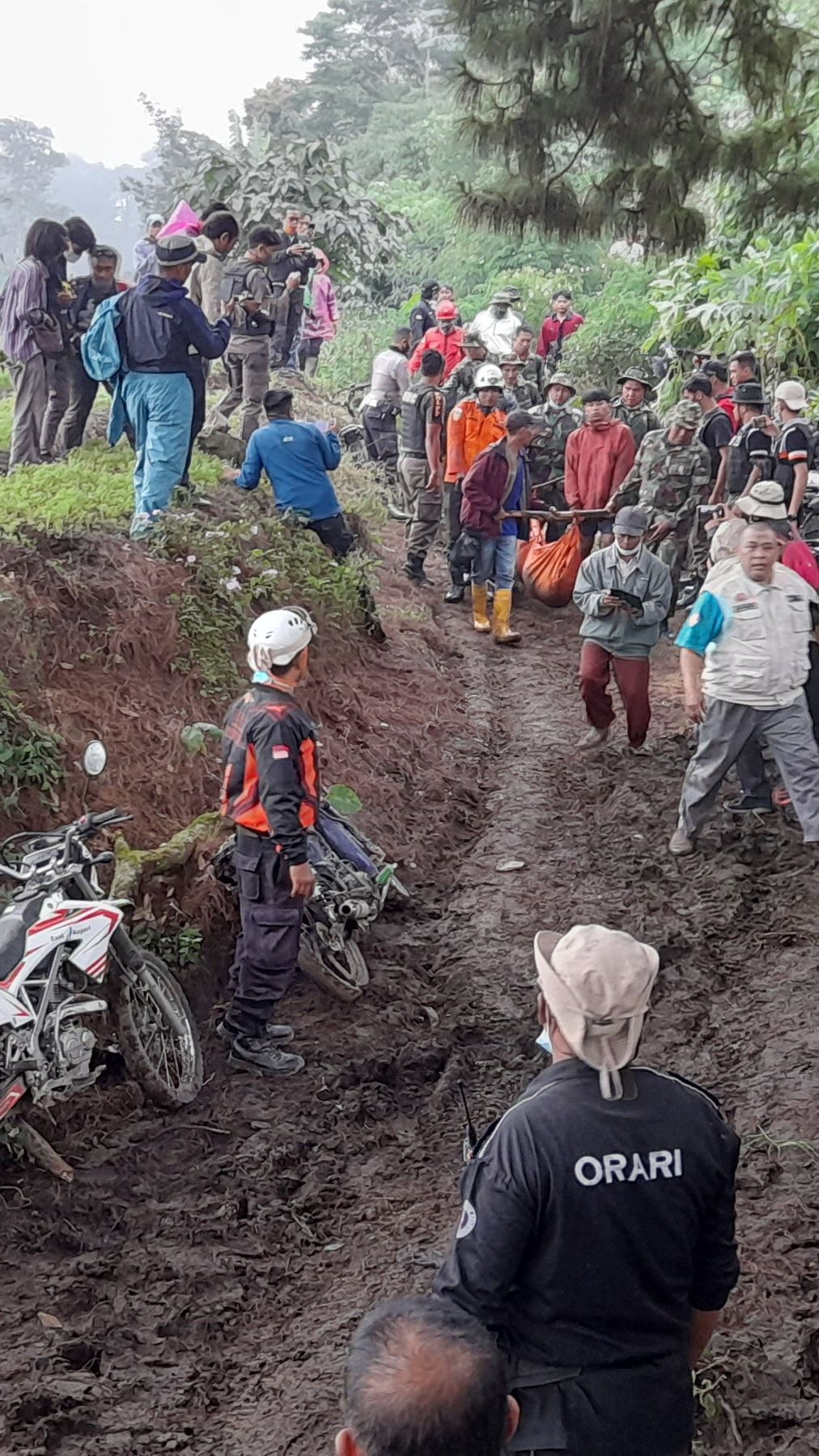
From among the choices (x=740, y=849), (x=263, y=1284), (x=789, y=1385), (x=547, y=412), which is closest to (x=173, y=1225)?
(x=263, y=1284)

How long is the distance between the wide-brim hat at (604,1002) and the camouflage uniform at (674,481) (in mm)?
8928

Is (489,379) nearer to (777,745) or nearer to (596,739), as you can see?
(596,739)

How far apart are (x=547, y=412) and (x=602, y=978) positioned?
38.9 ft

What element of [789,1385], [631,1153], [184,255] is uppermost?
[184,255]

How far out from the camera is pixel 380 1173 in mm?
5211

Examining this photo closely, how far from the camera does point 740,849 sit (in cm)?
768

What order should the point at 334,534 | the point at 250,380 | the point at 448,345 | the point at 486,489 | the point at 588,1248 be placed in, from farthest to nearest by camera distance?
1. the point at 448,345
2. the point at 250,380
3. the point at 486,489
4. the point at 334,534
5. the point at 588,1248

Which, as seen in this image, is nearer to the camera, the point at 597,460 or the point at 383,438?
the point at 597,460

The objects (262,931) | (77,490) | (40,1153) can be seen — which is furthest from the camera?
(77,490)

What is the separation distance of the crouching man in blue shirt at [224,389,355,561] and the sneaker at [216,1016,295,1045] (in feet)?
15.4

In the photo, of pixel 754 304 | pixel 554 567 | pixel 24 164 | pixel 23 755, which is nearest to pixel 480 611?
pixel 554 567

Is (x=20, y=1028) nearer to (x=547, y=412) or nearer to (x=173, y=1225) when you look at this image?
(x=173, y=1225)

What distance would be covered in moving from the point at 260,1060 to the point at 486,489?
6595 mm

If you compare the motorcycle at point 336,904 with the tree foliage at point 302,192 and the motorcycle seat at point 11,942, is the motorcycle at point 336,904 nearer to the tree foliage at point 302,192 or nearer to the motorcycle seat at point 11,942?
the motorcycle seat at point 11,942
